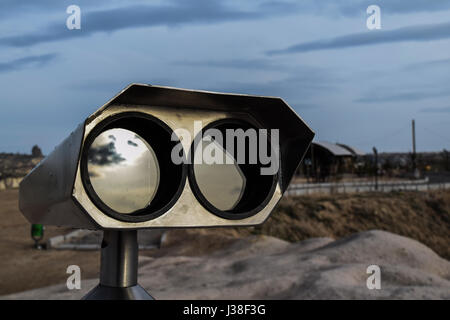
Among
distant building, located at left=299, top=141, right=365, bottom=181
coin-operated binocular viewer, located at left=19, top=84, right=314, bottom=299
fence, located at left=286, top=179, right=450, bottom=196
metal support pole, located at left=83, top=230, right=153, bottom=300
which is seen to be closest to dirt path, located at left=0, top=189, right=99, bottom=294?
metal support pole, located at left=83, top=230, right=153, bottom=300

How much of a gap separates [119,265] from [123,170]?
0.48 metres

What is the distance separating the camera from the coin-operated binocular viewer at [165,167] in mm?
1954

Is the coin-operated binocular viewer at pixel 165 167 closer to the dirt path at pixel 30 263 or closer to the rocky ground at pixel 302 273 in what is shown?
the rocky ground at pixel 302 273

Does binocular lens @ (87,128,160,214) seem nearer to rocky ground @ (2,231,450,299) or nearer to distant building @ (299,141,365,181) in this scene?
rocky ground @ (2,231,450,299)

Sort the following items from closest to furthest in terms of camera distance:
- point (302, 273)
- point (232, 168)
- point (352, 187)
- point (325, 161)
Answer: point (232, 168)
point (302, 273)
point (352, 187)
point (325, 161)

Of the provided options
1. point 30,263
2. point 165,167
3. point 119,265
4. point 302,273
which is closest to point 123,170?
point 165,167

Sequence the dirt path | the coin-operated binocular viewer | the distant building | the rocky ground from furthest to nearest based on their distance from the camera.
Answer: the distant building → the dirt path → the rocky ground → the coin-operated binocular viewer

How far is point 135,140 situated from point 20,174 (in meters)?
47.1

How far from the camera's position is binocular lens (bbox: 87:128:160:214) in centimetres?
212

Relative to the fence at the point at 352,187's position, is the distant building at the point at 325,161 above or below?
above

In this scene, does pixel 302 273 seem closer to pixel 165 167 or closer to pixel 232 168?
pixel 232 168

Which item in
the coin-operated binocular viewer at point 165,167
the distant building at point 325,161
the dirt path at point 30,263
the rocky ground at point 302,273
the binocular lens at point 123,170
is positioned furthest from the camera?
the distant building at point 325,161

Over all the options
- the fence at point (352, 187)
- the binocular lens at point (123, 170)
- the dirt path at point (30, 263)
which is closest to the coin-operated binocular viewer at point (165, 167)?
the binocular lens at point (123, 170)

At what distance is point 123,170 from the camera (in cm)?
225
